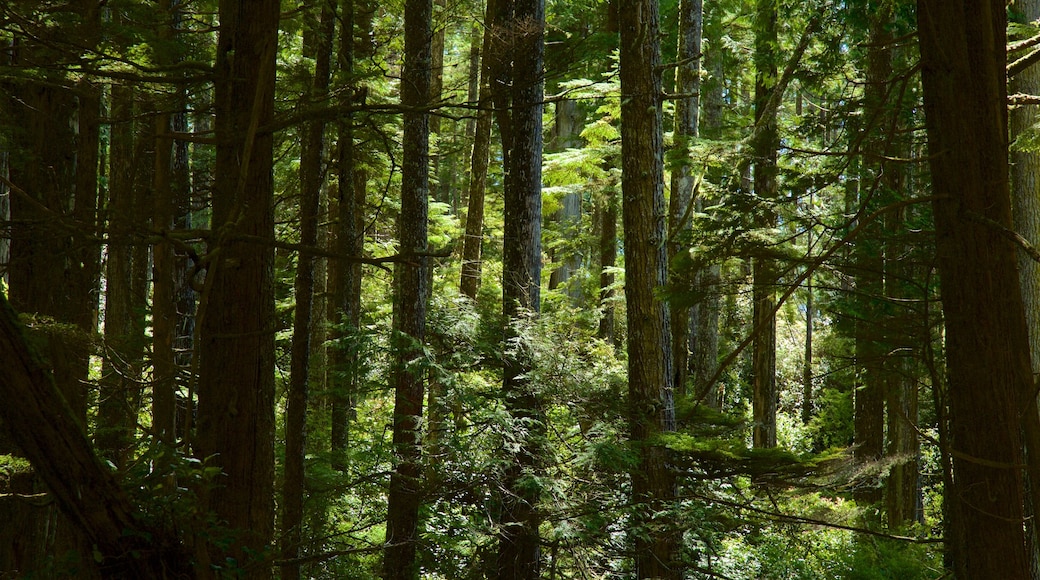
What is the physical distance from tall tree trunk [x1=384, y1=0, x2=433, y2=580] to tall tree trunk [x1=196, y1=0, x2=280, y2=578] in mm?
4240

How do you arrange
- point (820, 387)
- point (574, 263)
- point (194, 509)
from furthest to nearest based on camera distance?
point (820, 387) < point (574, 263) < point (194, 509)

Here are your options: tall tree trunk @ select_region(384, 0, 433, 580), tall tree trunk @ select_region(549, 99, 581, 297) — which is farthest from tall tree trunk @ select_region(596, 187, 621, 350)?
tall tree trunk @ select_region(384, 0, 433, 580)

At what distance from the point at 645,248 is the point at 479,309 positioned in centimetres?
248

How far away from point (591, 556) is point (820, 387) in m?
18.9

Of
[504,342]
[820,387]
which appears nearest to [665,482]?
[504,342]

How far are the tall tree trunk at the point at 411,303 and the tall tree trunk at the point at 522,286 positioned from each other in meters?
0.99

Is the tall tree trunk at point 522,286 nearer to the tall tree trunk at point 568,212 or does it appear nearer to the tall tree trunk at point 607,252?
the tall tree trunk at point 607,252

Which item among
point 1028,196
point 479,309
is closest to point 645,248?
point 479,309

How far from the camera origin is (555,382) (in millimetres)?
7582

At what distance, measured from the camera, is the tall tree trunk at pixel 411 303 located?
8078mm

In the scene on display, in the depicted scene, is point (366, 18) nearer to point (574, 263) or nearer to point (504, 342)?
point (504, 342)

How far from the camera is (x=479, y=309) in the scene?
9203 millimetres

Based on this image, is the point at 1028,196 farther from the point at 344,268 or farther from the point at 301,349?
the point at 344,268

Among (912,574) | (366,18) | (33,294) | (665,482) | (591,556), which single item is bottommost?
(912,574)
